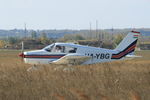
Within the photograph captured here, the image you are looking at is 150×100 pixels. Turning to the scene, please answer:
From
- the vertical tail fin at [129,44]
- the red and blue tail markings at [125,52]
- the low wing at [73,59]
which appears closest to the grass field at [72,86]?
the low wing at [73,59]

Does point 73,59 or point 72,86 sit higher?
point 72,86

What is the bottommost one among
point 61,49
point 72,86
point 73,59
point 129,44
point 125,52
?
point 73,59

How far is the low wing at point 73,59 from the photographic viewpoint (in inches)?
781

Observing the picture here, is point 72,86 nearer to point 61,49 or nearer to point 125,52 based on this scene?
point 61,49

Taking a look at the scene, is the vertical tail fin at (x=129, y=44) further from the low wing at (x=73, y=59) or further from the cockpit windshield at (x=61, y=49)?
the cockpit windshield at (x=61, y=49)

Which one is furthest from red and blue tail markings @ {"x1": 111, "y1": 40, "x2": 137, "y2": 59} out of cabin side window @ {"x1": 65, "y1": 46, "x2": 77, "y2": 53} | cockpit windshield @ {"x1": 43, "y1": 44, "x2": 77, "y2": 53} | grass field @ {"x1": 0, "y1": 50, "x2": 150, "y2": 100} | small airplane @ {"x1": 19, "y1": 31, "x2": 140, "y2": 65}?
grass field @ {"x1": 0, "y1": 50, "x2": 150, "y2": 100}

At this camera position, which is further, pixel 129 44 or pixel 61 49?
pixel 129 44

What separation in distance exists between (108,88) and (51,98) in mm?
1728

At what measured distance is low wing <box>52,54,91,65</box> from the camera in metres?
19.8

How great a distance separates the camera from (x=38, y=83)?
9.86 meters

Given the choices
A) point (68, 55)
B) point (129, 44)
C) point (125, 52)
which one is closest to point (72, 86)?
point (68, 55)

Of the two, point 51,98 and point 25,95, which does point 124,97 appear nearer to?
point 51,98

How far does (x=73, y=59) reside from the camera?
20.3 m

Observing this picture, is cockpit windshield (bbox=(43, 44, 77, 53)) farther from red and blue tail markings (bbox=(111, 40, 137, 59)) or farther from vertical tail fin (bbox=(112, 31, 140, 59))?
vertical tail fin (bbox=(112, 31, 140, 59))
